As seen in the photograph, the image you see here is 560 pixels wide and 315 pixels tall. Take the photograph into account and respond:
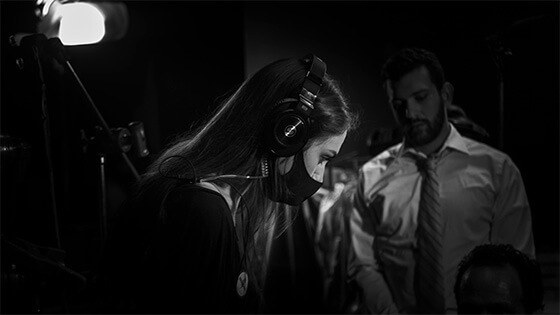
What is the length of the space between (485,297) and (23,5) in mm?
1850

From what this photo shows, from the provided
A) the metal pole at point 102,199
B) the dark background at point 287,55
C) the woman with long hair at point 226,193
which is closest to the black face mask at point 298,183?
the woman with long hair at point 226,193

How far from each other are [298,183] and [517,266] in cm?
80

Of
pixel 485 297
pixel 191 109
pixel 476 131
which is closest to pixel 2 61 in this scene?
pixel 191 109

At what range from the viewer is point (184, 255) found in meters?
1.42

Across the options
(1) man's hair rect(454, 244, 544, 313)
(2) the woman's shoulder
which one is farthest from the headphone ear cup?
(1) man's hair rect(454, 244, 544, 313)

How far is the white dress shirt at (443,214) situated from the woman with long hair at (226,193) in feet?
3.35

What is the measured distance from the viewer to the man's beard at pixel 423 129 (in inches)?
109

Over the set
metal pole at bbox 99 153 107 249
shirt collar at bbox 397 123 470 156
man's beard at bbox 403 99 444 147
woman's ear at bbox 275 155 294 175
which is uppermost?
woman's ear at bbox 275 155 294 175

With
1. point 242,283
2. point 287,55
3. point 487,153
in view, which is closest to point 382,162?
point 487,153

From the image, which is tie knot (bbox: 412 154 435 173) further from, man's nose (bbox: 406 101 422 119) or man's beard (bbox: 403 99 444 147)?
man's nose (bbox: 406 101 422 119)

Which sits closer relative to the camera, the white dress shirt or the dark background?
the white dress shirt

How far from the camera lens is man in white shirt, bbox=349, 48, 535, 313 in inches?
103

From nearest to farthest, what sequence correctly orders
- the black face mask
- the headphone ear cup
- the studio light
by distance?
the headphone ear cup → the black face mask → the studio light

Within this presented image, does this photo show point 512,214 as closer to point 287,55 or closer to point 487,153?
point 487,153
